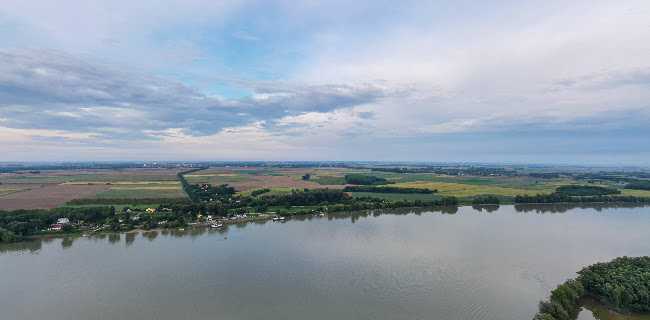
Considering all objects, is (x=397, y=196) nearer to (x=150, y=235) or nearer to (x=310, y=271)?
(x=310, y=271)

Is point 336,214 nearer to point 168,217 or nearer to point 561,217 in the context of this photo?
point 168,217

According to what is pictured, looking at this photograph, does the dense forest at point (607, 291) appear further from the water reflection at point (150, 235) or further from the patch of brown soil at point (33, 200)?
the patch of brown soil at point (33, 200)

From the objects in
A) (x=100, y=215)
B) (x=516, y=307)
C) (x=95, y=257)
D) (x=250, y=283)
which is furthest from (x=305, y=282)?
(x=100, y=215)

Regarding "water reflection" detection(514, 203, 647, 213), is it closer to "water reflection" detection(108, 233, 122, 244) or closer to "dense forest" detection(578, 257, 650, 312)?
"dense forest" detection(578, 257, 650, 312)

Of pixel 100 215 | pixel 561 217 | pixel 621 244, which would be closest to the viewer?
pixel 621 244

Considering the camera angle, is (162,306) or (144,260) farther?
(144,260)
